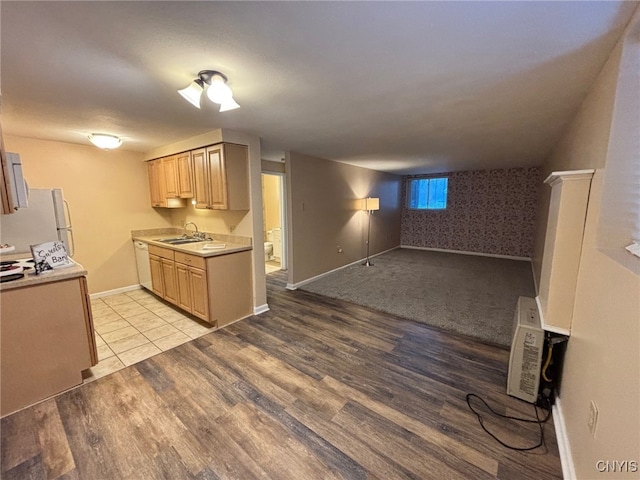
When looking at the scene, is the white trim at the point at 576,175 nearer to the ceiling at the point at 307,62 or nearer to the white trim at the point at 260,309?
the ceiling at the point at 307,62

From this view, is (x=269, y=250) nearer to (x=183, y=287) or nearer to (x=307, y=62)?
(x=183, y=287)

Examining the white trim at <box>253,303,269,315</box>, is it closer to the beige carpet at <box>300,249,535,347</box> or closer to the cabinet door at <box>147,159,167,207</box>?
the beige carpet at <box>300,249,535,347</box>

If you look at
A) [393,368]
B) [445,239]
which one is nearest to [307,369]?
[393,368]

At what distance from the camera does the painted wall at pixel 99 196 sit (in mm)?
3439

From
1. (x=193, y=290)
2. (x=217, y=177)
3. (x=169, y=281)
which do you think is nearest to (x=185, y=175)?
(x=217, y=177)

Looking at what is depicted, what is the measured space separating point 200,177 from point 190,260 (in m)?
1.10

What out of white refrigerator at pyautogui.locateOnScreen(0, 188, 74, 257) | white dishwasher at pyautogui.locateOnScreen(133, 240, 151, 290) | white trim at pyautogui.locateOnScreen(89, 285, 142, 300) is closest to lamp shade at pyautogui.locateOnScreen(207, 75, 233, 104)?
white refrigerator at pyautogui.locateOnScreen(0, 188, 74, 257)

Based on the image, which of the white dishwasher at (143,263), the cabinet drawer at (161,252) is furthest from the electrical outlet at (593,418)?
the white dishwasher at (143,263)

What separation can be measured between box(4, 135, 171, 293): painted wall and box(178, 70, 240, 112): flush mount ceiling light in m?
3.22

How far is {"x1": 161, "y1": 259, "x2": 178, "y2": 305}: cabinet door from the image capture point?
3439 mm

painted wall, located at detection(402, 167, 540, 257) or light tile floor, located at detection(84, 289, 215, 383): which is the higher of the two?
painted wall, located at detection(402, 167, 540, 257)

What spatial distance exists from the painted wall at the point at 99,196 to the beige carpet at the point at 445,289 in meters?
3.10

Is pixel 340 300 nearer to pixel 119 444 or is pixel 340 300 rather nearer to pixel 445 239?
pixel 119 444

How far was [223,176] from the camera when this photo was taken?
3.07 metres
